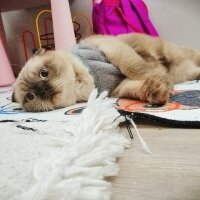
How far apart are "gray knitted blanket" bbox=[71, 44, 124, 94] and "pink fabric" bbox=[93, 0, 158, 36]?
0.70 metres

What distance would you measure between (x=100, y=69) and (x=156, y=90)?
0.98ft

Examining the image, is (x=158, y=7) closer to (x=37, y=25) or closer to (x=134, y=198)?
(x=37, y=25)

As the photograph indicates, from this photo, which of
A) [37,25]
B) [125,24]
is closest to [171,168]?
[125,24]

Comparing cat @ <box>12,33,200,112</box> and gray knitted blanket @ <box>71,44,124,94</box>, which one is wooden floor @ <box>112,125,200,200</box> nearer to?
cat @ <box>12,33,200,112</box>

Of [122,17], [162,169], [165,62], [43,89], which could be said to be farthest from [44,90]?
[122,17]

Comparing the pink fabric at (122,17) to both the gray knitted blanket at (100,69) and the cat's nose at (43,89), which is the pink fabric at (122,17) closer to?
the gray knitted blanket at (100,69)

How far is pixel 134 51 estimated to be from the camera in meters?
1.34

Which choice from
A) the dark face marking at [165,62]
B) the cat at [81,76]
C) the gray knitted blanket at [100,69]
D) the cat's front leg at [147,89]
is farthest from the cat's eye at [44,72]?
the dark face marking at [165,62]

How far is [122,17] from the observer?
76.1 inches

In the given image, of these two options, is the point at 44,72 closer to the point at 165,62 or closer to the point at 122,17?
the point at 165,62

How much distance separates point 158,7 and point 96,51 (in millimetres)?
1058

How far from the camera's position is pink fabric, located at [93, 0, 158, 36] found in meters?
1.93

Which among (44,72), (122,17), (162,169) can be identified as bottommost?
(162,169)

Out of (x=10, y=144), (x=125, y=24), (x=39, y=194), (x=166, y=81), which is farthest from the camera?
(x=125, y=24)
